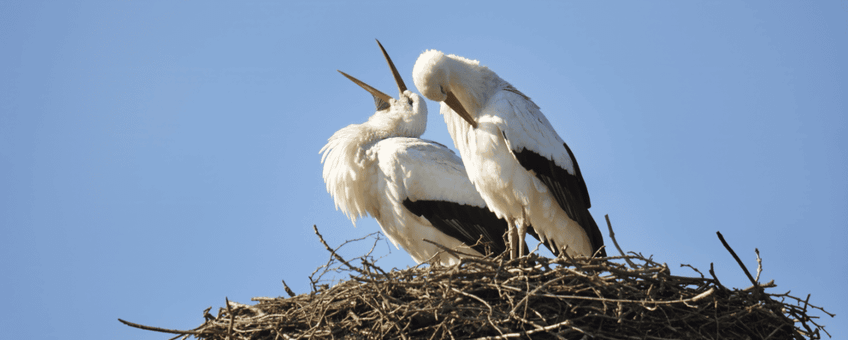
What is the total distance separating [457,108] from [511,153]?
37 centimetres

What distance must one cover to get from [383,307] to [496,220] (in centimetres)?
206

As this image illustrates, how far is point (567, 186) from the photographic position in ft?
12.8

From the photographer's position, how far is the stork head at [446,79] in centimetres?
379

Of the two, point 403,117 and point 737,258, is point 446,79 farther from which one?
point 737,258

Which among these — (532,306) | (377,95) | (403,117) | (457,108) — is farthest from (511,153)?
(377,95)

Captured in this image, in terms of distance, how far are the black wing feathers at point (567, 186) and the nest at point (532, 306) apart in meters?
0.70

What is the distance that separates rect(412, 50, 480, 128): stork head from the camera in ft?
12.4

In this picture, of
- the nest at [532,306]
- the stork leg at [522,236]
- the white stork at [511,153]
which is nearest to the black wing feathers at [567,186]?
the white stork at [511,153]

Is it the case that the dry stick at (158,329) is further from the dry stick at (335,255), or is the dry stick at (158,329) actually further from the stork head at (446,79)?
the stork head at (446,79)

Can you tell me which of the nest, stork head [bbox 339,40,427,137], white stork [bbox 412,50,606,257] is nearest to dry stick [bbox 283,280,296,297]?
the nest

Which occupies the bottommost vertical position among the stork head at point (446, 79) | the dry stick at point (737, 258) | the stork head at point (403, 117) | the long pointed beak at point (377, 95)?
the dry stick at point (737, 258)

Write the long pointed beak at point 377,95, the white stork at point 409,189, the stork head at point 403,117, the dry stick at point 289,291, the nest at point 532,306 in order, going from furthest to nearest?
the long pointed beak at point 377,95, the stork head at point 403,117, the white stork at point 409,189, the dry stick at point 289,291, the nest at point 532,306

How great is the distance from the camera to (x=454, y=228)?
4.71 meters

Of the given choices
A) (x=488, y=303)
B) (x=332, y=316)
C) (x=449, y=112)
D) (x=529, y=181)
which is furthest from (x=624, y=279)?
(x=449, y=112)
